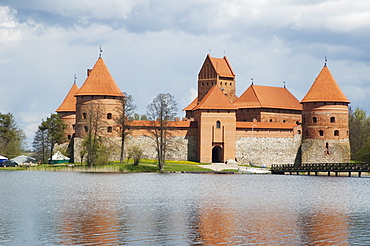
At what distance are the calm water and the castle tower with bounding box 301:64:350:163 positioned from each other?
22.7 m

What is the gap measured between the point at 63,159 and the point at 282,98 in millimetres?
23851

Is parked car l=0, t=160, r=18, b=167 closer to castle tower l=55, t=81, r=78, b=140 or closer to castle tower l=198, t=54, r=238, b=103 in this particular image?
castle tower l=55, t=81, r=78, b=140

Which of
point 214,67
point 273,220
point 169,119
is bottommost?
point 273,220

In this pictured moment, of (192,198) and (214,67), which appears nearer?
(192,198)

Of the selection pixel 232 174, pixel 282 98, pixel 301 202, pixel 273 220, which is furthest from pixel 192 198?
pixel 282 98

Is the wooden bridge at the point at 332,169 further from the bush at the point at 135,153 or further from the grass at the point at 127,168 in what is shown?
the bush at the point at 135,153

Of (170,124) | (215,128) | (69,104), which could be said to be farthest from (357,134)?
(69,104)

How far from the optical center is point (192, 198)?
26266 millimetres

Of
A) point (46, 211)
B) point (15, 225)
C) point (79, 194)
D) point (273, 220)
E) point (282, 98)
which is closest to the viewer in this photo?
point (15, 225)

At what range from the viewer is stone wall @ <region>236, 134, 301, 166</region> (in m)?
54.7

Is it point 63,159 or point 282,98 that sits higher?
point 282,98

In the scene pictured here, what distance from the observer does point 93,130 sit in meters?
52.5

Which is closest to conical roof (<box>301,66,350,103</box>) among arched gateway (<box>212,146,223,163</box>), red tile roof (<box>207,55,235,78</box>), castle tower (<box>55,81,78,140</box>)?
arched gateway (<box>212,146,223,163</box>)

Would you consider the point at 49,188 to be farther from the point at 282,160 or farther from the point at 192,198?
the point at 282,160
